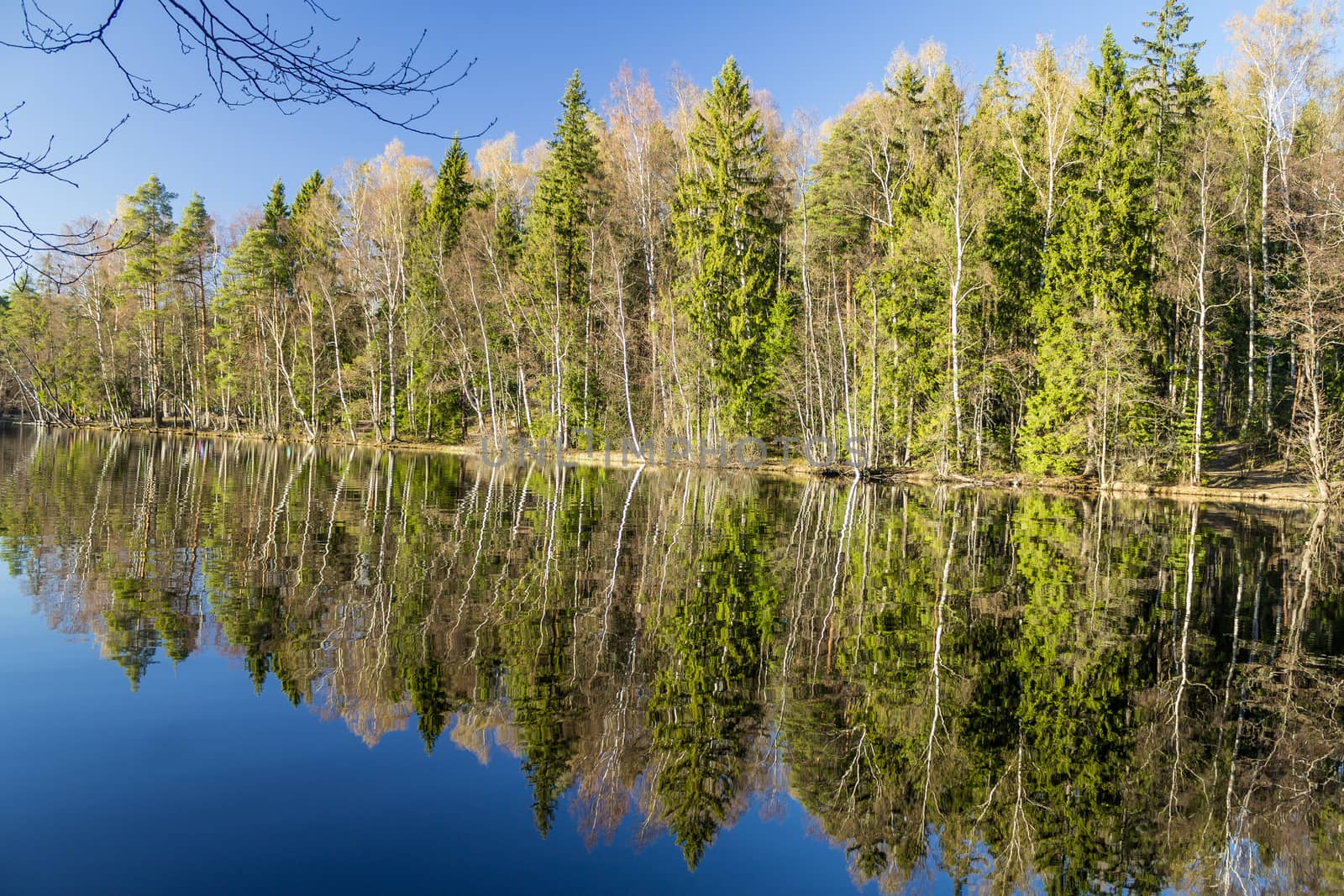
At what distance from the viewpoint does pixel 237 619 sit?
786 cm

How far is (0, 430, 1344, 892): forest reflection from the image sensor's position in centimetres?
461

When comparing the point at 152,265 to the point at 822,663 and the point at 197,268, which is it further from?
the point at 822,663

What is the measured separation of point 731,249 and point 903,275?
22.7ft

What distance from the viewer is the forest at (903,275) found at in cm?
2700

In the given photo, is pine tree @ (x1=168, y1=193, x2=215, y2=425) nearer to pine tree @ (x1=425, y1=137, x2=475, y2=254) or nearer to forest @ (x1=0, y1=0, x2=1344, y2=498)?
forest @ (x1=0, y1=0, x2=1344, y2=498)

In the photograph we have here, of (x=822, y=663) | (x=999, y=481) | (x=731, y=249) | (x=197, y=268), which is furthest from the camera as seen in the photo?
(x=197, y=268)

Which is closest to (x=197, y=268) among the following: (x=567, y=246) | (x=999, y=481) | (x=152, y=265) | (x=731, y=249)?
(x=152, y=265)

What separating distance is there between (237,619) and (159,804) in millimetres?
3603

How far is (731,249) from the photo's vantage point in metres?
32.3

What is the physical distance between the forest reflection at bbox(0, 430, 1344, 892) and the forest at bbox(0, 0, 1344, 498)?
1231 cm

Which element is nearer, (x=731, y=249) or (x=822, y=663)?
(x=822, y=663)

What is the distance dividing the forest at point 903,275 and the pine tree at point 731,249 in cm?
13

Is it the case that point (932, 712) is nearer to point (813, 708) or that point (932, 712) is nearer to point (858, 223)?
point (813, 708)

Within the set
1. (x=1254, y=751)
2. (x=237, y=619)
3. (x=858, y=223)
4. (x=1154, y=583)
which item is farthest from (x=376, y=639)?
(x=858, y=223)
